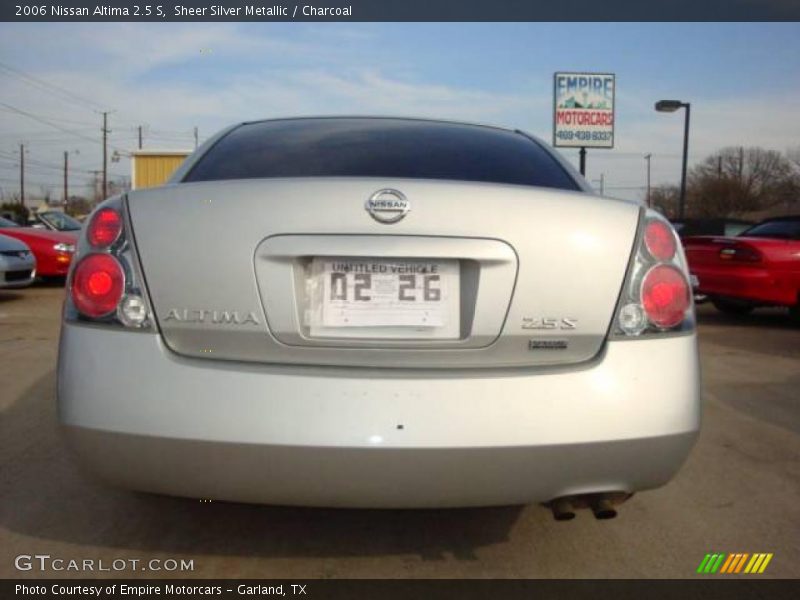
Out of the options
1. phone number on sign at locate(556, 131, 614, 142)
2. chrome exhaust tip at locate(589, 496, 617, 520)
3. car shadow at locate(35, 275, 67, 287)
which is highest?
phone number on sign at locate(556, 131, 614, 142)

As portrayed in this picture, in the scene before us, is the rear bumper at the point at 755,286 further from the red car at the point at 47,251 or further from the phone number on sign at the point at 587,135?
the phone number on sign at the point at 587,135

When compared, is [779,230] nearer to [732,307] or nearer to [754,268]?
[754,268]

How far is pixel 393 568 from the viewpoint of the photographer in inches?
93.5

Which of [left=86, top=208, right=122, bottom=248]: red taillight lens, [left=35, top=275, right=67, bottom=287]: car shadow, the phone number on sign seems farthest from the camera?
the phone number on sign

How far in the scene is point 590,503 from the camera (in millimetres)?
2170

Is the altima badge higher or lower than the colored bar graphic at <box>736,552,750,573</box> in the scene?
higher

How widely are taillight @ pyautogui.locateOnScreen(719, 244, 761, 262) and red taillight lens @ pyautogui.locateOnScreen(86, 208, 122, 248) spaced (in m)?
7.49

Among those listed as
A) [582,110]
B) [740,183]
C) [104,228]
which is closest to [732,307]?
[104,228]

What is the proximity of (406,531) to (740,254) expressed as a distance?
22.3 ft

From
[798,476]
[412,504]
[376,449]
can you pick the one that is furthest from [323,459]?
[798,476]

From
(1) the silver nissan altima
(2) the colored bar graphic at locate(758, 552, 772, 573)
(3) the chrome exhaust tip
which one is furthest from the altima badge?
(2) the colored bar graphic at locate(758, 552, 772, 573)

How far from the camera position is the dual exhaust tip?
2.13 m

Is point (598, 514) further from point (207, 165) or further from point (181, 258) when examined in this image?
point (207, 165)

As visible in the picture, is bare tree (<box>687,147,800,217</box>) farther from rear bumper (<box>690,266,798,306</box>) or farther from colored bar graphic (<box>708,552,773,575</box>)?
colored bar graphic (<box>708,552,773,575</box>)
